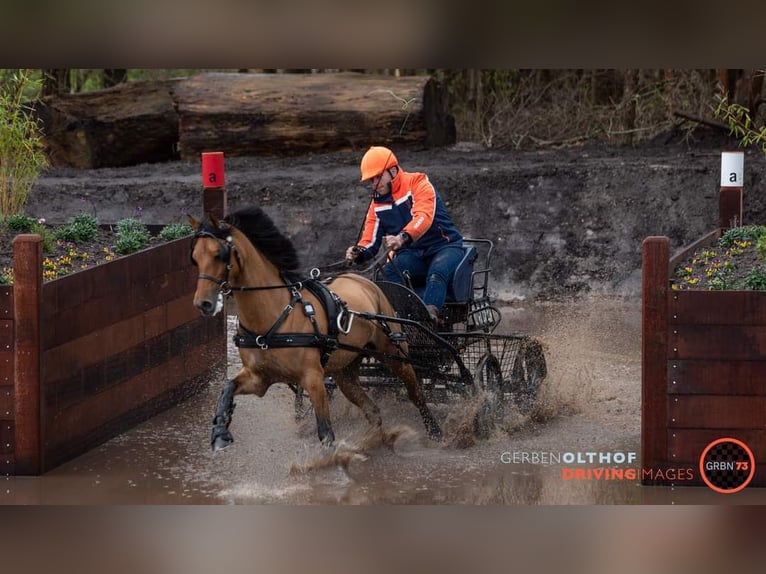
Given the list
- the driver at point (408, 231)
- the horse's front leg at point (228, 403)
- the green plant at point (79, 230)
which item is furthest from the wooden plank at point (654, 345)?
the green plant at point (79, 230)

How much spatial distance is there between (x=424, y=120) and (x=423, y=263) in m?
6.78

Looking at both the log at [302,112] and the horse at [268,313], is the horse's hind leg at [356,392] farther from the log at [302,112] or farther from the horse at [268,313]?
the log at [302,112]

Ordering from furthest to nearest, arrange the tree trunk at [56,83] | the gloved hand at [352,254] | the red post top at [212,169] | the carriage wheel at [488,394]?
the tree trunk at [56,83]
the red post top at [212,169]
the carriage wheel at [488,394]
the gloved hand at [352,254]

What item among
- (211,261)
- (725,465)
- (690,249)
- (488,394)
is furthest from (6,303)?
(690,249)

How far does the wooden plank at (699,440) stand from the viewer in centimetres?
713

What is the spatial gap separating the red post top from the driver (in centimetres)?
189

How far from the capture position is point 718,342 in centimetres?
715

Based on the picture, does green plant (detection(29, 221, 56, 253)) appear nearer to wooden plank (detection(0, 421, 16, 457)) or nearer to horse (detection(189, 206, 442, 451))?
wooden plank (detection(0, 421, 16, 457))

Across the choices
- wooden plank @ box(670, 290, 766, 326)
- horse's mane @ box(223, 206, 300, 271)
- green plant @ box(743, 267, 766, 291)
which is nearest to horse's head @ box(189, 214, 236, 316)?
horse's mane @ box(223, 206, 300, 271)

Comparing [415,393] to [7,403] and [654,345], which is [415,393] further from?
[7,403]

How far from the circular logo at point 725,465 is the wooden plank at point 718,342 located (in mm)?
450

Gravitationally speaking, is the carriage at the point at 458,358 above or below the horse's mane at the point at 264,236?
below
